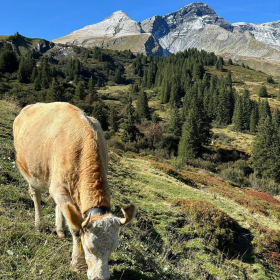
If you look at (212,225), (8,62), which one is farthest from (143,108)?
(212,225)

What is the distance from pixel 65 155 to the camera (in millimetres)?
3543

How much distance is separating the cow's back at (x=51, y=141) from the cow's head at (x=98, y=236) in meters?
0.80

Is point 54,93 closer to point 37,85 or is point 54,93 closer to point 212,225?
point 37,85

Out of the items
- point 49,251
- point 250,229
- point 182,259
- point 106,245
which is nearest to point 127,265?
point 49,251

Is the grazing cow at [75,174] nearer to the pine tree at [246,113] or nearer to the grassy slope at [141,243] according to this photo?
the grassy slope at [141,243]

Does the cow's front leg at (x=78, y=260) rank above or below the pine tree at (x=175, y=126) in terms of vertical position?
above

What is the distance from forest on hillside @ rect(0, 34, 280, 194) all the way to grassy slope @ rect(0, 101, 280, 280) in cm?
1514

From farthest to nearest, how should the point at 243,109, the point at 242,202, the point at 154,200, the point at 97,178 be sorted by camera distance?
the point at 243,109, the point at 242,202, the point at 154,200, the point at 97,178

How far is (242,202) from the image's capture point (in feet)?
50.6

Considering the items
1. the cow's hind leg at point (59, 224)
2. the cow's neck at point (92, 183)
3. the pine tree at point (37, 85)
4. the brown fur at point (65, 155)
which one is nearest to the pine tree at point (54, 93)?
the pine tree at point (37, 85)

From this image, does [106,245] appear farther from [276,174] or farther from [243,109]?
[243,109]

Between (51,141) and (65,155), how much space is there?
2.24 ft

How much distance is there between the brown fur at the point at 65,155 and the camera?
3.20 meters

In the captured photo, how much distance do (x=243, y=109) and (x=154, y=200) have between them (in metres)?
72.5
